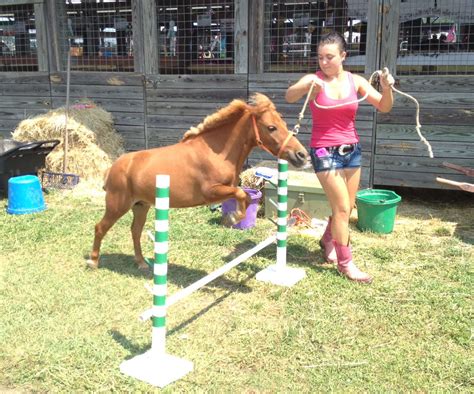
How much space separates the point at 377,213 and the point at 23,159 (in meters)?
4.94

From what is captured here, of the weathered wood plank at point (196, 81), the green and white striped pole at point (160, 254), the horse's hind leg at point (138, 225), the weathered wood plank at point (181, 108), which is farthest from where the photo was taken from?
the weathered wood plank at point (181, 108)

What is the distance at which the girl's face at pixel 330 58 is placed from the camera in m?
A: 3.88

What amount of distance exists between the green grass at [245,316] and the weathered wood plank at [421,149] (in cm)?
131

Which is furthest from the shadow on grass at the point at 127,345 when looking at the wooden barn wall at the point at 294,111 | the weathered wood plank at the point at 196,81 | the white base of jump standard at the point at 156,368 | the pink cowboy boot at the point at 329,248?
the weathered wood plank at the point at 196,81

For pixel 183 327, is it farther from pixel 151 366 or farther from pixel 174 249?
pixel 174 249

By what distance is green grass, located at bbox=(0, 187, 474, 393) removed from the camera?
2965 millimetres

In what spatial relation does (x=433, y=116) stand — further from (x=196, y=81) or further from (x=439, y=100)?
(x=196, y=81)

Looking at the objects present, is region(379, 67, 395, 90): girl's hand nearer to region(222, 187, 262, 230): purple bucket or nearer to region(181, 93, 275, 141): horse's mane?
region(181, 93, 275, 141): horse's mane

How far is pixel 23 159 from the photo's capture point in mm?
7059

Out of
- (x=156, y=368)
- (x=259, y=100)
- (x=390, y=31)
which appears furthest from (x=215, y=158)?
(x=390, y=31)

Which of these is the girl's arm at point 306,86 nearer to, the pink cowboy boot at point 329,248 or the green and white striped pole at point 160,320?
the pink cowboy boot at point 329,248

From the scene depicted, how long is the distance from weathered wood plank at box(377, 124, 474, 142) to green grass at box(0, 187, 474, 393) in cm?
145

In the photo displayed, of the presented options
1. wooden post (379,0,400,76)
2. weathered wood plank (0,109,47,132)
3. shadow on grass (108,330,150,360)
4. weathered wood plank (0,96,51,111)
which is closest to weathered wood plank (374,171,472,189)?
wooden post (379,0,400,76)

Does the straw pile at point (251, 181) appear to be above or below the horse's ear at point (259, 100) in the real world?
below
